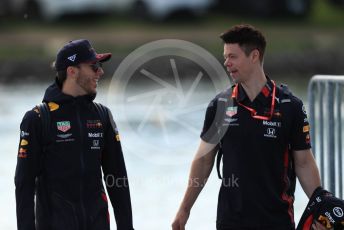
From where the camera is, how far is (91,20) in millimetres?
37719

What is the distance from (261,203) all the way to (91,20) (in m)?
32.4

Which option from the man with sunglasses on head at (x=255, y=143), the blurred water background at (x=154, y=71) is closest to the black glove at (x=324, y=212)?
the man with sunglasses on head at (x=255, y=143)

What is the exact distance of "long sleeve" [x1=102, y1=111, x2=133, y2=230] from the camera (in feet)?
19.1

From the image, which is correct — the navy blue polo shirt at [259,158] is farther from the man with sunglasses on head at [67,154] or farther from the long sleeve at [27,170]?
the long sleeve at [27,170]

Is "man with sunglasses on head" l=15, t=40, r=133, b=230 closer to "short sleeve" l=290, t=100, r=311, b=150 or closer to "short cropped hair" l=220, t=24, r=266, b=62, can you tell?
"short cropped hair" l=220, t=24, r=266, b=62

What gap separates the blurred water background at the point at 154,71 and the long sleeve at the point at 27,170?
6077mm

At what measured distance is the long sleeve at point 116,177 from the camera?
5836 millimetres

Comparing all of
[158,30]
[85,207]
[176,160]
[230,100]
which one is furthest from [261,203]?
[158,30]

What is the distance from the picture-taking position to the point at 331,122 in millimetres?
7410

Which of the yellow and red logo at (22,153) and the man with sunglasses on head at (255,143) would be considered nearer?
the yellow and red logo at (22,153)

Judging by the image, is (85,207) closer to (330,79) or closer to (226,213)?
(226,213)

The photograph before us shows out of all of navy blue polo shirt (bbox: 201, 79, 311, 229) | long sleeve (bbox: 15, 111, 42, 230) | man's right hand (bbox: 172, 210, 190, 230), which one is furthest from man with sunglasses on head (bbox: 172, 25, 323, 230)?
long sleeve (bbox: 15, 111, 42, 230)

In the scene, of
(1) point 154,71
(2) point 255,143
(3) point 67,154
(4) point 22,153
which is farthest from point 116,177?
(1) point 154,71

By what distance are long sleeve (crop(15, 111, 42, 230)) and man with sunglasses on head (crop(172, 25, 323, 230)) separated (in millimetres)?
1068
